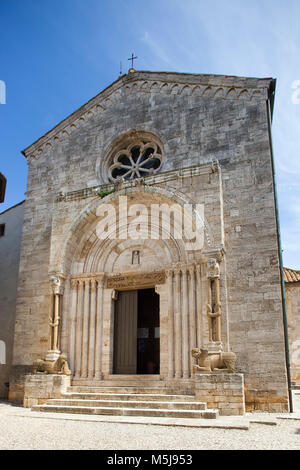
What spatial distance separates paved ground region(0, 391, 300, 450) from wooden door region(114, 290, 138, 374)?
295 centimetres

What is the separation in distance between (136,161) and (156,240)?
295 centimetres

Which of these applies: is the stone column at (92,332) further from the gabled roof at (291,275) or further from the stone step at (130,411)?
the gabled roof at (291,275)

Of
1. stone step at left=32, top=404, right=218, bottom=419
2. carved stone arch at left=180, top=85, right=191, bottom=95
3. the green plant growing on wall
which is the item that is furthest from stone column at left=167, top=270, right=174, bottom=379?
carved stone arch at left=180, top=85, right=191, bottom=95

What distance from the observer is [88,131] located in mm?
14352

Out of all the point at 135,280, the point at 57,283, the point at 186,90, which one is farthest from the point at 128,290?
the point at 186,90

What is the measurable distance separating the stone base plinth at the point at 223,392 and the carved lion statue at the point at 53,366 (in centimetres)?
375

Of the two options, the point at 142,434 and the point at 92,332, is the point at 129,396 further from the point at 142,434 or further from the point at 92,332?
the point at 142,434

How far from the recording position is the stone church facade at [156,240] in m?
10.6

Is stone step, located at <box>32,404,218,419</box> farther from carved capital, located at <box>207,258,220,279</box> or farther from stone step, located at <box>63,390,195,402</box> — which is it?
carved capital, located at <box>207,258,220,279</box>

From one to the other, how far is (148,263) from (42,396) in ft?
14.2

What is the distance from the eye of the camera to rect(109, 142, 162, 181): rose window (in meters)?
13.5

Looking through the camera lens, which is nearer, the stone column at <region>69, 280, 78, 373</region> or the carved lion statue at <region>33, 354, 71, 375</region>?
the carved lion statue at <region>33, 354, 71, 375</region>

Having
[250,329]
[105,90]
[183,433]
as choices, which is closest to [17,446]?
[183,433]

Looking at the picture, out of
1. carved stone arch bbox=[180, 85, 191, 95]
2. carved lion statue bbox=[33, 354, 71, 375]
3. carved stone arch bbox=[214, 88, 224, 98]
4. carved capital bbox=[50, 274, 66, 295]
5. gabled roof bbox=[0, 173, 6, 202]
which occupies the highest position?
carved stone arch bbox=[180, 85, 191, 95]
